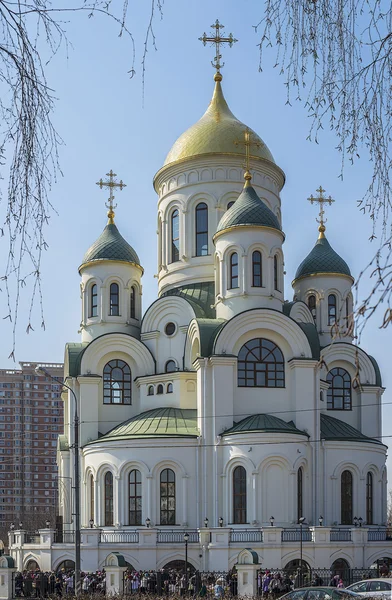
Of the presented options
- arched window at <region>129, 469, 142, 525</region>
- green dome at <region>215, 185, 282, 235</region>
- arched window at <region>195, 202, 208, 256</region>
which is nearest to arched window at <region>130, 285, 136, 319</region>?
arched window at <region>195, 202, 208, 256</region>

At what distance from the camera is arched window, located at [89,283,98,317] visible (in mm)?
43781

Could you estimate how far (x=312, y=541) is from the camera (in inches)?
1337

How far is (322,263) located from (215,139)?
7670 mm

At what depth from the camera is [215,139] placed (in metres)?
44.9

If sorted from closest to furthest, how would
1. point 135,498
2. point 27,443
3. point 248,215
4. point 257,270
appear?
1. point 135,498
2. point 257,270
3. point 248,215
4. point 27,443

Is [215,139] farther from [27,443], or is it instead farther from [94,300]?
[27,443]

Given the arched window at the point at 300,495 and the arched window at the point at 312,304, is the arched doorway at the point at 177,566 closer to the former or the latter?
the arched window at the point at 300,495

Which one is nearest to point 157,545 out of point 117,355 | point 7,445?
point 117,355

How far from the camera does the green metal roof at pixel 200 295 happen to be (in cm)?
4141

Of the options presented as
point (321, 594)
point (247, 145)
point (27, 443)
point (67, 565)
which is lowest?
point (67, 565)

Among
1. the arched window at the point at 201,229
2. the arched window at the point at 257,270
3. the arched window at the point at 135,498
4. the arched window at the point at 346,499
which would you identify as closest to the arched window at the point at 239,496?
the arched window at the point at 135,498

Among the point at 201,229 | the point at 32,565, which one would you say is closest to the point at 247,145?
the point at 201,229

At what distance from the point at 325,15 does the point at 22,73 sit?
2.10 meters

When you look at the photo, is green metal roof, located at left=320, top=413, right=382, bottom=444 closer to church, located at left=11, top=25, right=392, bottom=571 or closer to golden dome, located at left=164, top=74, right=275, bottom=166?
church, located at left=11, top=25, right=392, bottom=571
